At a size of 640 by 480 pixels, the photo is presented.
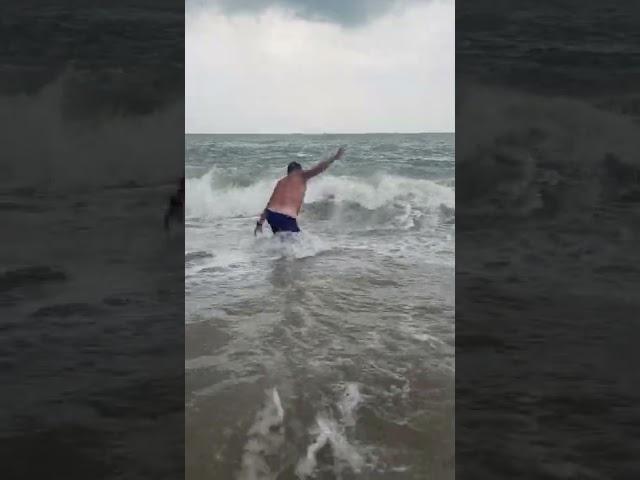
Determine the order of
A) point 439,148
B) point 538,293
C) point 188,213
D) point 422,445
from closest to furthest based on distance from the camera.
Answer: point 422,445, point 538,293, point 188,213, point 439,148

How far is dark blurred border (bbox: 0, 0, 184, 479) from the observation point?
4.59 feet

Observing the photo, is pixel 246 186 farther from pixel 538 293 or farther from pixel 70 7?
pixel 538 293

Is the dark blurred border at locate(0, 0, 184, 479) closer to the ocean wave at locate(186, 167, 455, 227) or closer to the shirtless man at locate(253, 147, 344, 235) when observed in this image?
the shirtless man at locate(253, 147, 344, 235)

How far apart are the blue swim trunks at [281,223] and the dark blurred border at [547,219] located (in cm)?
90

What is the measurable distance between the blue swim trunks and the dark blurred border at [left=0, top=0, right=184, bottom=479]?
2.57 feet

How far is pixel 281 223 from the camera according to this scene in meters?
2.50

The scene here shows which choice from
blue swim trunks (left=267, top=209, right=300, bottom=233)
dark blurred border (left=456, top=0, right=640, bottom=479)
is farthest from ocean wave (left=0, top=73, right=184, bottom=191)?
dark blurred border (left=456, top=0, right=640, bottom=479)

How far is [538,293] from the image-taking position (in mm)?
1633

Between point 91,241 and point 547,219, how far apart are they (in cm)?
160

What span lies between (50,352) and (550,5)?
2.11 meters

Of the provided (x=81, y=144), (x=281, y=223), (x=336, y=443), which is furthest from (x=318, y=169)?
(x=336, y=443)

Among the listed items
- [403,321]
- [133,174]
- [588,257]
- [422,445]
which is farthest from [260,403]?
[588,257]

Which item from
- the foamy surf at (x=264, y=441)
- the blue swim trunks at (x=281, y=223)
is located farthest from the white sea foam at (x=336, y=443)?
the blue swim trunks at (x=281, y=223)

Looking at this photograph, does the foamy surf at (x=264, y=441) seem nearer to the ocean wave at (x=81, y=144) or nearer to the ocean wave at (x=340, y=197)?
the ocean wave at (x=81, y=144)
